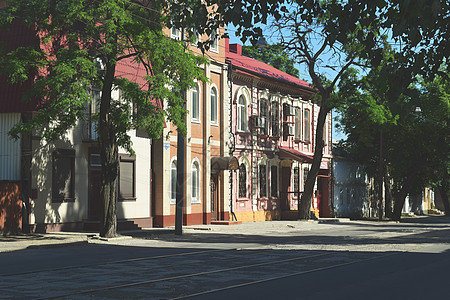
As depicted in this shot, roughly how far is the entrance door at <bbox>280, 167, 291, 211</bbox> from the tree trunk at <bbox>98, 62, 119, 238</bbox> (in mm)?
19837

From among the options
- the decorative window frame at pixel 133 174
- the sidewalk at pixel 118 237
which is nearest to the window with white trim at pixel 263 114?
the sidewalk at pixel 118 237

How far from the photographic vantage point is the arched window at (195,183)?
33406mm

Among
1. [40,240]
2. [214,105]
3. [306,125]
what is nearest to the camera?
[40,240]

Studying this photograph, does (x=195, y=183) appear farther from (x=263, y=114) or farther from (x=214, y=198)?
(x=263, y=114)

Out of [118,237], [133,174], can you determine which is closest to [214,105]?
[133,174]

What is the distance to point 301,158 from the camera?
40.9 meters

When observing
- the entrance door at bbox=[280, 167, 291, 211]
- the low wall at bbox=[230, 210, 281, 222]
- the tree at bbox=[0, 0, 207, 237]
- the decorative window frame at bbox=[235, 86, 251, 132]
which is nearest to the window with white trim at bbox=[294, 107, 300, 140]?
the entrance door at bbox=[280, 167, 291, 211]

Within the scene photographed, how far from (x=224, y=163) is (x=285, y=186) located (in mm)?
9182

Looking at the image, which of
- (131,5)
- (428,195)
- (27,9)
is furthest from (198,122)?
(428,195)

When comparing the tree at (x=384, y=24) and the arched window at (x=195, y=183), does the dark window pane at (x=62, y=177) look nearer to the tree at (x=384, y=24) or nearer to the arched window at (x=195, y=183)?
the arched window at (x=195, y=183)

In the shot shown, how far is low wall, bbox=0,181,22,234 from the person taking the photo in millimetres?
23656

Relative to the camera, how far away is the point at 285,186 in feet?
140

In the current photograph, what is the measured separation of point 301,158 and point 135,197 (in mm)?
14002

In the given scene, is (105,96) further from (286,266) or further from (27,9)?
(286,266)
